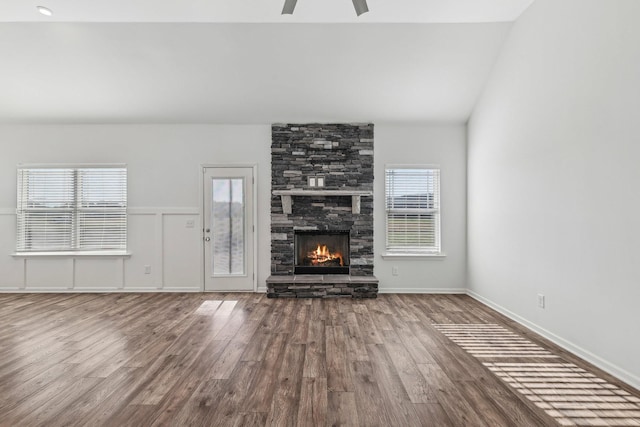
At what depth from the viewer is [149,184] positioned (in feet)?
19.1

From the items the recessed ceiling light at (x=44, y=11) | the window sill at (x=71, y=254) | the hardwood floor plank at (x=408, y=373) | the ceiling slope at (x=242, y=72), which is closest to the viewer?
the hardwood floor plank at (x=408, y=373)

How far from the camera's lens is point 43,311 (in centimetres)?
466

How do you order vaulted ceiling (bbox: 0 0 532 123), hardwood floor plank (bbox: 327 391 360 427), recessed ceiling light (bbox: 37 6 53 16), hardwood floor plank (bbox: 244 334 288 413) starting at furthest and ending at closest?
vaulted ceiling (bbox: 0 0 532 123), recessed ceiling light (bbox: 37 6 53 16), hardwood floor plank (bbox: 244 334 288 413), hardwood floor plank (bbox: 327 391 360 427)

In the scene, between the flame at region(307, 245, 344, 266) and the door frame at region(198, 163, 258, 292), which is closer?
the door frame at region(198, 163, 258, 292)

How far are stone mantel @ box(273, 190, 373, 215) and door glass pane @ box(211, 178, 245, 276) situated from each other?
0.76m

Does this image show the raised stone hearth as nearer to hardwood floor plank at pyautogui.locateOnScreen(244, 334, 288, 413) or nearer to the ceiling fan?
hardwood floor plank at pyautogui.locateOnScreen(244, 334, 288, 413)

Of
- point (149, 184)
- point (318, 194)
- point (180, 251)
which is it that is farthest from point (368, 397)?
point (149, 184)

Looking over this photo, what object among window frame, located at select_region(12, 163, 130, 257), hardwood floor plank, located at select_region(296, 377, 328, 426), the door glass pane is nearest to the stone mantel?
the door glass pane

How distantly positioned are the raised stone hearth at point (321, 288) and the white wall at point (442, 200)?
0.47 m

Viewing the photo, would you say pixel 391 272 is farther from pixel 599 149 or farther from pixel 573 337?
pixel 599 149

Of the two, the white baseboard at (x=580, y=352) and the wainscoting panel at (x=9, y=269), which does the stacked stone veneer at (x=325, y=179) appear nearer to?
the white baseboard at (x=580, y=352)

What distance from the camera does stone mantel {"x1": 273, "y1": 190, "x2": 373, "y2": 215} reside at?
18.0 feet

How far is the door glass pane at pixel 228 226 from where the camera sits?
5828 millimetres

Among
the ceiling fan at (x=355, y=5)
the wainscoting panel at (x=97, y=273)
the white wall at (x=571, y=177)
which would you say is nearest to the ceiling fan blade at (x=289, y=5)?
the ceiling fan at (x=355, y=5)
